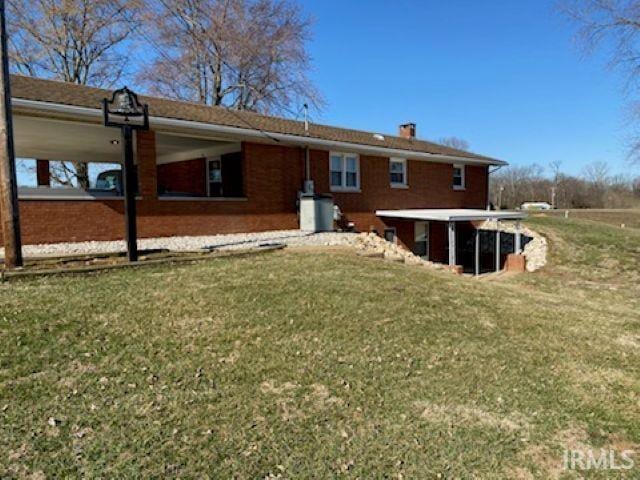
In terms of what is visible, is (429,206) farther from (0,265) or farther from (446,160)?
(0,265)

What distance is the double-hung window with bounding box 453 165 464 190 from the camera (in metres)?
20.8

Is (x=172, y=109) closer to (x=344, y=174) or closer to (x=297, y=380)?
(x=344, y=174)

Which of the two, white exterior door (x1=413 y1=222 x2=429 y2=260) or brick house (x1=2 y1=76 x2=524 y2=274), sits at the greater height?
brick house (x1=2 y1=76 x2=524 y2=274)

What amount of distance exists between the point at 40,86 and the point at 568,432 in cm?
1255

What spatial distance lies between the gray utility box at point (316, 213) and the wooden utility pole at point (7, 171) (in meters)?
8.14

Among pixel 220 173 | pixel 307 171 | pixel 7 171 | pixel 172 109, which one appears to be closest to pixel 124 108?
pixel 7 171

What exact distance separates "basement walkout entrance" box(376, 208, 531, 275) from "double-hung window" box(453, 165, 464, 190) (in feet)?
6.27

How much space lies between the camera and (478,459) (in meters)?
3.19

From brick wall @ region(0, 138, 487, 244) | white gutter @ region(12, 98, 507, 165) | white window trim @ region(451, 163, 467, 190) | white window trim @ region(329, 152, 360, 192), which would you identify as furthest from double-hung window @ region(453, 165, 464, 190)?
white window trim @ region(329, 152, 360, 192)

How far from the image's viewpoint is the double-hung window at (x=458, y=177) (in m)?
20.8

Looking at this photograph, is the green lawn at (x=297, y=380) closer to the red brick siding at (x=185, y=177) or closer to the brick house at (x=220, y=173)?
the brick house at (x=220, y=173)

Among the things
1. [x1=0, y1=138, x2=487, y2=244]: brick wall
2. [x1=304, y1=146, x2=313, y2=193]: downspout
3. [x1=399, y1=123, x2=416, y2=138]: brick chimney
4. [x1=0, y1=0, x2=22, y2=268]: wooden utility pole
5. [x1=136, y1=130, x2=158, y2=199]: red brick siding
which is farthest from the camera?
[x1=399, y1=123, x2=416, y2=138]: brick chimney

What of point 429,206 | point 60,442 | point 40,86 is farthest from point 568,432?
point 429,206

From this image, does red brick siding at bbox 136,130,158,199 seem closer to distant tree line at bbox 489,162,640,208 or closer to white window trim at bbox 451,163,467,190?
white window trim at bbox 451,163,467,190
